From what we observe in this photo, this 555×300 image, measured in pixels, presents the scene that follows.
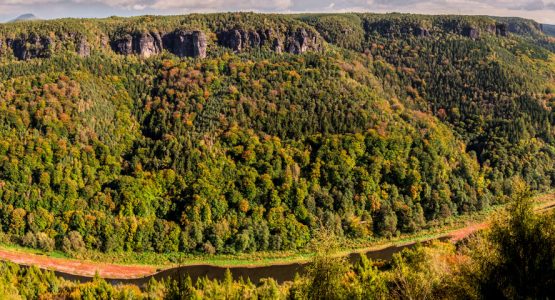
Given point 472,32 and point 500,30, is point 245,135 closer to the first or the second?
point 472,32

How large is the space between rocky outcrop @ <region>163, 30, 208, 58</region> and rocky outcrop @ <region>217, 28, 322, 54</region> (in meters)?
10.4

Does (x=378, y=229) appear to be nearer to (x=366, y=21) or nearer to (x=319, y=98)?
(x=319, y=98)

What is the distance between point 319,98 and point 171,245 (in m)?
54.6

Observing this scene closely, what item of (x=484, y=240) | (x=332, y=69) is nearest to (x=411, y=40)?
(x=332, y=69)

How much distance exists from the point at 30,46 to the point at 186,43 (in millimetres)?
49670

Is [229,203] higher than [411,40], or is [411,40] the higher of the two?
[411,40]

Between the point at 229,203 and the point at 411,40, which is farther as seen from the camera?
the point at 411,40

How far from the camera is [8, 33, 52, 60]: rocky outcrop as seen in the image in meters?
136

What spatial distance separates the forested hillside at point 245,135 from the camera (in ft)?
280

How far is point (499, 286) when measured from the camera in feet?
71.6

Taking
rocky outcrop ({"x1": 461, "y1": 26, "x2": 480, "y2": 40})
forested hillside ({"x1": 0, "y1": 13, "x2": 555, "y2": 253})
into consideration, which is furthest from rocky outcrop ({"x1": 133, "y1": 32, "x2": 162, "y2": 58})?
rocky outcrop ({"x1": 461, "y1": 26, "x2": 480, "y2": 40})

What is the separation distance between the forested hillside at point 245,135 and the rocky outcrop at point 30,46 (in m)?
0.46

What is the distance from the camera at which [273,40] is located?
151750 millimetres

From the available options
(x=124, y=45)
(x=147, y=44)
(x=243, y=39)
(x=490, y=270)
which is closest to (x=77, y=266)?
(x=490, y=270)
